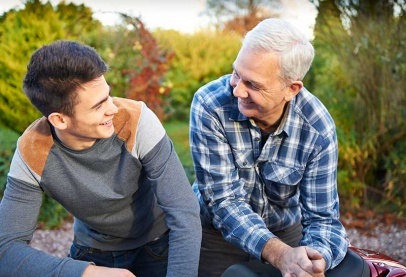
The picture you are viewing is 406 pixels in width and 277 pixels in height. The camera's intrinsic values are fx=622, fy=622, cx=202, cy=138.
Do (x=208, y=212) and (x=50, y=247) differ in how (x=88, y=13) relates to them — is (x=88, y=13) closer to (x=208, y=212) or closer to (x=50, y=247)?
(x=50, y=247)

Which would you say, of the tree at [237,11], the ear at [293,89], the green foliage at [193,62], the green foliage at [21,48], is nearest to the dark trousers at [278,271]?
the ear at [293,89]

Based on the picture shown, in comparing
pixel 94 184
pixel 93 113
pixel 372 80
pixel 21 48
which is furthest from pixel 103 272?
pixel 372 80

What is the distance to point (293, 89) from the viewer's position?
8.51ft

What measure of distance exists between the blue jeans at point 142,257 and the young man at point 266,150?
10.8 inches

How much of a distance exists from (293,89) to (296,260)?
0.71 meters

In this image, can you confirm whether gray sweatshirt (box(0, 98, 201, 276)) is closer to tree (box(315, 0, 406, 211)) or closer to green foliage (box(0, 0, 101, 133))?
green foliage (box(0, 0, 101, 133))

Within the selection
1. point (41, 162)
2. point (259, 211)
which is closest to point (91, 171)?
point (41, 162)

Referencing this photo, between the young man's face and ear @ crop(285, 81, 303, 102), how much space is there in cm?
74

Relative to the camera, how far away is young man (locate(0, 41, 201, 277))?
2.26 metres

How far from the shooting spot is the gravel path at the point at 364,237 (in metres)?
4.86

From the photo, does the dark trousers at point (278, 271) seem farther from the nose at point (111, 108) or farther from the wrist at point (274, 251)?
the nose at point (111, 108)

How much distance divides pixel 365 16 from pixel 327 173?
10.9 feet

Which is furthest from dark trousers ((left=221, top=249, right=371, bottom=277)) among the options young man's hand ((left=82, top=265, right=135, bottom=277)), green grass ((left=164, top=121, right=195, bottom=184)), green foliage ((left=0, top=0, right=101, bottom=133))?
green foliage ((left=0, top=0, right=101, bottom=133))

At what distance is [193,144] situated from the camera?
274 cm
